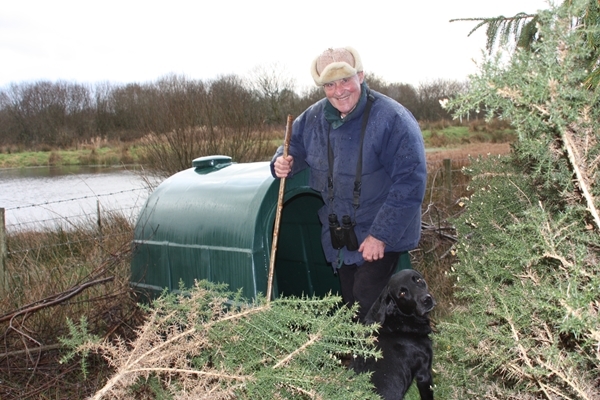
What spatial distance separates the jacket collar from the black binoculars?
63 cm

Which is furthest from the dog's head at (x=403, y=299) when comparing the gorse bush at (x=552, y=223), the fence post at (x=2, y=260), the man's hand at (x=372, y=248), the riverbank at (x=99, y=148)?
the riverbank at (x=99, y=148)

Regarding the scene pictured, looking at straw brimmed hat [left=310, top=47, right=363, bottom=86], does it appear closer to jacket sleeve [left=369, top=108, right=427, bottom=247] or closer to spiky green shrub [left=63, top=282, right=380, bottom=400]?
jacket sleeve [left=369, top=108, right=427, bottom=247]

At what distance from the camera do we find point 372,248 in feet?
11.9

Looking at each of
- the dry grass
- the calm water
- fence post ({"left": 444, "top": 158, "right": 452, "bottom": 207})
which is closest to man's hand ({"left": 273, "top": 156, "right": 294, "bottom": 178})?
the dry grass

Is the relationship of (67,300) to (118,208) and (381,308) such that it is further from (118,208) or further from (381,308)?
(118,208)

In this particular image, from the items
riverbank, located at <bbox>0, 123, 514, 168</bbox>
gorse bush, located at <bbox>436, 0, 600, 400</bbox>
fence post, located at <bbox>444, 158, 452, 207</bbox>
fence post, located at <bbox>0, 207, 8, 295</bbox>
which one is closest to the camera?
gorse bush, located at <bbox>436, 0, 600, 400</bbox>

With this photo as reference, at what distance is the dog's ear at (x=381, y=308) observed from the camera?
3.57m

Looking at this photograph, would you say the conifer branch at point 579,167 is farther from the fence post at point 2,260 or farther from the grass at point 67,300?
the fence post at point 2,260

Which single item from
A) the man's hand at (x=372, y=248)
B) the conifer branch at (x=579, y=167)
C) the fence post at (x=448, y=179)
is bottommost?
the fence post at (x=448, y=179)

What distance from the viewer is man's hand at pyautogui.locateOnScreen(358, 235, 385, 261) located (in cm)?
361

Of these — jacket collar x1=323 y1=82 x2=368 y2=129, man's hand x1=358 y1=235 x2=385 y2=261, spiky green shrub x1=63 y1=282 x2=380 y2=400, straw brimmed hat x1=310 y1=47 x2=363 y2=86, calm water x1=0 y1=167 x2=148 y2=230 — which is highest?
straw brimmed hat x1=310 y1=47 x2=363 y2=86

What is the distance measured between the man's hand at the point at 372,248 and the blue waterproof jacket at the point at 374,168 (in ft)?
0.15

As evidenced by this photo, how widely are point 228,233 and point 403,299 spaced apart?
1.30 meters

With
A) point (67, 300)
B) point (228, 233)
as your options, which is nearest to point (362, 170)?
point (228, 233)
